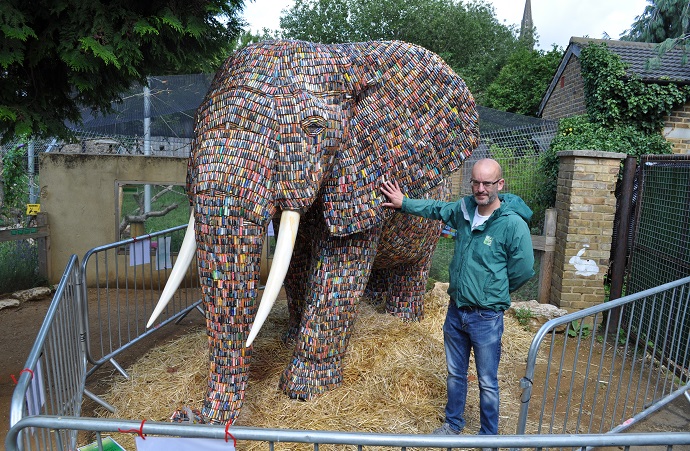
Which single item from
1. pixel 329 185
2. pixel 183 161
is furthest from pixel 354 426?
pixel 183 161

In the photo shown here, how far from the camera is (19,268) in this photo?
740 cm

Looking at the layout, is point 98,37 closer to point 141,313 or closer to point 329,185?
point 329,185

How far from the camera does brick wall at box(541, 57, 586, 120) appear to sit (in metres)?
13.1

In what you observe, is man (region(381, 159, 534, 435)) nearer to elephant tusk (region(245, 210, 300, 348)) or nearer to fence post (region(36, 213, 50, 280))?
elephant tusk (region(245, 210, 300, 348))

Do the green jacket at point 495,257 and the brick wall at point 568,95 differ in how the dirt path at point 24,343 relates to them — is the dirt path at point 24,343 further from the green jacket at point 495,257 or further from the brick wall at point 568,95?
the brick wall at point 568,95

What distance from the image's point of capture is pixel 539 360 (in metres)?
5.23

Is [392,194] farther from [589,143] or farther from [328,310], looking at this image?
[589,143]

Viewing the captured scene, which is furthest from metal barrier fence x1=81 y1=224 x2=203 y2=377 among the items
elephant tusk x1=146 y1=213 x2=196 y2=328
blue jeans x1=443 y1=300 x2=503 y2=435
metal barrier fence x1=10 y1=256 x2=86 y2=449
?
blue jeans x1=443 y1=300 x2=503 y2=435

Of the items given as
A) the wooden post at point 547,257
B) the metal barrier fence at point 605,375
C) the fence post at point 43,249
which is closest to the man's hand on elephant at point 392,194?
the metal barrier fence at point 605,375

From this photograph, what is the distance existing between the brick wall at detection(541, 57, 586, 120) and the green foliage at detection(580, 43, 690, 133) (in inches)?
49.2

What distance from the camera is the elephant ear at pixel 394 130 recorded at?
126 inches

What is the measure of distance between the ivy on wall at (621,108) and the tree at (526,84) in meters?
9.61

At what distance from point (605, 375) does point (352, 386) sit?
2728 millimetres

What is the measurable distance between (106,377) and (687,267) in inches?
215
